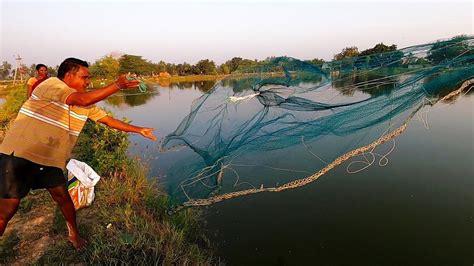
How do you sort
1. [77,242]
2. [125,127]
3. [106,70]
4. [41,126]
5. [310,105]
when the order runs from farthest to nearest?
1. [106,70]
2. [310,105]
3. [77,242]
4. [125,127]
5. [41,126]

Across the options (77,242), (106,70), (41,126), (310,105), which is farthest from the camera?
(106,70)

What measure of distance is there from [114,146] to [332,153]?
3887mm

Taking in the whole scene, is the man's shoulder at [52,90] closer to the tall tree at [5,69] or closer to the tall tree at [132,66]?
the tall tree at [132,66]

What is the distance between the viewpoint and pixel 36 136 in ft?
7.69

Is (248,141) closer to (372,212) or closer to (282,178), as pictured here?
(282,178)

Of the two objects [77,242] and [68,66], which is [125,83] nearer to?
[68,66]

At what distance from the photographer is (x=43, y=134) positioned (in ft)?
7.75

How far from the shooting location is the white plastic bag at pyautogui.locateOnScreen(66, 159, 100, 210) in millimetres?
3697

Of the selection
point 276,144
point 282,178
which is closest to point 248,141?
point 276,144

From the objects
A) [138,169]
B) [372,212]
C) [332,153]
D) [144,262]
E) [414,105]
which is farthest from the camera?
[138,169]

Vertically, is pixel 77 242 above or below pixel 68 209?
below

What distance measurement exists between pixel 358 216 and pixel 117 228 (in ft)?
11.5

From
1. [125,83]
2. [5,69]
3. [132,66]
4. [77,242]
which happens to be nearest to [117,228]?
[77,242]

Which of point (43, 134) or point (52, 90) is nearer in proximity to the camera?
point (52, 90)
